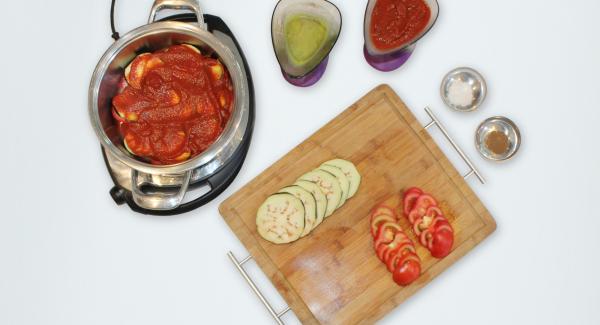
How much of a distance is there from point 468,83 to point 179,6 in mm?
1511

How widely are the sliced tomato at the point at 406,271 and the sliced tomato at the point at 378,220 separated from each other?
0.20 m

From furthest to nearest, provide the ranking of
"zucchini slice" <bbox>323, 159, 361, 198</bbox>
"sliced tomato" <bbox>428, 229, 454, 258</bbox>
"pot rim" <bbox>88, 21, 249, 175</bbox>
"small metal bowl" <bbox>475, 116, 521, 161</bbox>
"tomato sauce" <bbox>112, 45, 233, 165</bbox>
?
1. "small metal bowl" <bbox>475, 116, 521, 161</bbox>
2. "zucchini slice" <bbox>323, 159, 361, 198</bbox>
3. "sliced tomato" <bbox>428, 229, 454, 258</bbox>
4. "tomato sauce" <bbox>112, 45, 233, 165</bbox>
5. "pot rim" <bbox>88, 21, 249, 175</bbox>

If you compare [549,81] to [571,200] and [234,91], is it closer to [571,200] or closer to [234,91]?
[571,200]

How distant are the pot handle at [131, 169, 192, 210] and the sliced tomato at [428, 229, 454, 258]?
1173 millimetres

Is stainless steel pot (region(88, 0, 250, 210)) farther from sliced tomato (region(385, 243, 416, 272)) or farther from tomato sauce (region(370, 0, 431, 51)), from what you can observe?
sliced tomato (region(385, 243, 416, 272))

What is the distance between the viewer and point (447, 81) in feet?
9.53

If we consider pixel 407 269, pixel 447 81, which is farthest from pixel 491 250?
pixel 447 81

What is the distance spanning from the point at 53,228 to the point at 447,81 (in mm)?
2214

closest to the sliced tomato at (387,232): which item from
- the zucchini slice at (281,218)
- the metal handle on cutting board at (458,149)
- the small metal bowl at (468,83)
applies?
the zucchini slice at (281,218)

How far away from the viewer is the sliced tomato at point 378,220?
267 cm

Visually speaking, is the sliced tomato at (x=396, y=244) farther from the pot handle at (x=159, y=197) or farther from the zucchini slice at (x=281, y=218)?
the pot handle at (x=159, y=197)

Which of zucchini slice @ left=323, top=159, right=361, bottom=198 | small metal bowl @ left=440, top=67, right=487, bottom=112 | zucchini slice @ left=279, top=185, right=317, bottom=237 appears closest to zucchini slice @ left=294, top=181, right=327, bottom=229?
zucchini slice @ left=279, top=185, right=317, bottom=237

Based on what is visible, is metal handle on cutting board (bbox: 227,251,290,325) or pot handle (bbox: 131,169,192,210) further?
metal handle on cutting board (bbox: 227,251,290,325)

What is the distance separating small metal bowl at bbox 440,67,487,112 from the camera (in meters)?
2.88
